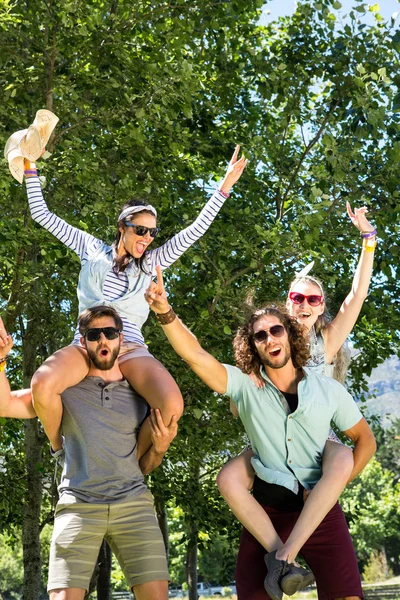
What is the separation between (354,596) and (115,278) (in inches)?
76.9

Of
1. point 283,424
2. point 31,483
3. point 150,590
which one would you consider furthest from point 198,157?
point 150,590

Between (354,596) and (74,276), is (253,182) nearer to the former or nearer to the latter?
(74,276)

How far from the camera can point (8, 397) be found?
13.7 feet

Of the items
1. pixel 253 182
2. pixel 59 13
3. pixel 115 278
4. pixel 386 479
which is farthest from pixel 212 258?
pixel 386 479

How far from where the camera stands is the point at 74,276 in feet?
34.6

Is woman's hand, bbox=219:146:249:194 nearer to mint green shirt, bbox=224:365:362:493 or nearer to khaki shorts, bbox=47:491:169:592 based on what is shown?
mint green shirt, bbox=224:365:362:493

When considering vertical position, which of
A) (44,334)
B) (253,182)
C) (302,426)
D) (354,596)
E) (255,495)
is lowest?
(354,596)

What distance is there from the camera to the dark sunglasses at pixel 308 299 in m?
4.87

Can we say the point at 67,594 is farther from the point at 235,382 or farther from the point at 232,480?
the point at 235,382

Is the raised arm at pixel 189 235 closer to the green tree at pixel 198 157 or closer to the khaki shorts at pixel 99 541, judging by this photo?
the khaki shorts at pixel 99 541

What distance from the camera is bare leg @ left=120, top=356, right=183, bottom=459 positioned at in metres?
4.09

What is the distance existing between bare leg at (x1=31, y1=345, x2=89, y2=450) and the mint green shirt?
72cm

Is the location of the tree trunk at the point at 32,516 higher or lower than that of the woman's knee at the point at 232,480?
higher

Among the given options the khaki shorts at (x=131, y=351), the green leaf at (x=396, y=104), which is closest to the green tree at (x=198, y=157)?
the green leaf at (x=396, y=104)
